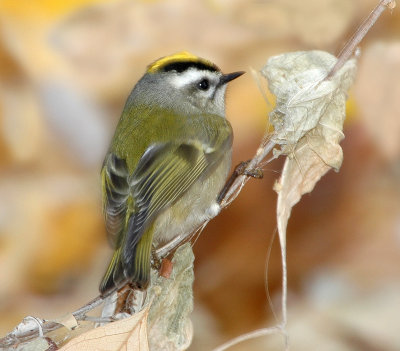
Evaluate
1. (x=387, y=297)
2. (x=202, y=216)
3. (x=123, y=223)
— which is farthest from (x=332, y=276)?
(x=123, y=223)

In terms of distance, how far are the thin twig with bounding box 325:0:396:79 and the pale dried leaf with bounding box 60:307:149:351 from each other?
1.38ft

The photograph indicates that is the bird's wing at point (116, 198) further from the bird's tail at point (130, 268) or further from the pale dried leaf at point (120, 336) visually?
the pale dried leaf at point (120, 336)

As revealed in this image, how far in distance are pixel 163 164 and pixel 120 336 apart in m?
0.35

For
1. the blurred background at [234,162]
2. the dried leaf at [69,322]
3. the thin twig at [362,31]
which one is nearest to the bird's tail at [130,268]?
the dried leaf at [69,322]

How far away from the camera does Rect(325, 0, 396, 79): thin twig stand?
986mm

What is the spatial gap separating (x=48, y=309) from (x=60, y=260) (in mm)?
123

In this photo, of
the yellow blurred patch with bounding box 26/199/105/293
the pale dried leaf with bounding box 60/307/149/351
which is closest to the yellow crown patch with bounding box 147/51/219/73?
the yellow blurred patch with bounding box 26/199/105/293

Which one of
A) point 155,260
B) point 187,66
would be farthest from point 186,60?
point 155,260

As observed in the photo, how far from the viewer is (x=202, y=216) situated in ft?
4.44

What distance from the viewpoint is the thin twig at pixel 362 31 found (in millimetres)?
986

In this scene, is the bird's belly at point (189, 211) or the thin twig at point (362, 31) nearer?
the thin twig at point (362, 31)

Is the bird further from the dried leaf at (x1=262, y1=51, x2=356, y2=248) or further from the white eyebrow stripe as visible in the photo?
the dried leaf at (x1=262, y1=51, x2=356, y2=248)

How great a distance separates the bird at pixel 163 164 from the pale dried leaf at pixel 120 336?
0.27 feet

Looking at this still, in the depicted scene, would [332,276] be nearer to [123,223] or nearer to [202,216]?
[202,216]
